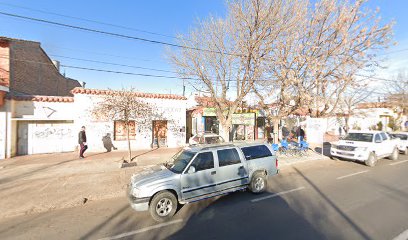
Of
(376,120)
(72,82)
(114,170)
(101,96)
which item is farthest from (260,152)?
(376,120)

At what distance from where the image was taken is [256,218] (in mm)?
4750

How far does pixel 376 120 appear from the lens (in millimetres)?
29750

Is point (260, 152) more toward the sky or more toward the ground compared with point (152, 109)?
more toward the ground

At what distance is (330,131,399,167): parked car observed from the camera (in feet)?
33.4

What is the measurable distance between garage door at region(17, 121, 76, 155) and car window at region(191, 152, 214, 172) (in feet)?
38.3

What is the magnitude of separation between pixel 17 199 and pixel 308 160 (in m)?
12.8

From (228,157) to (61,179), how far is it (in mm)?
6814

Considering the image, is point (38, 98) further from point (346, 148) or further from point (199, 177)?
point (346, 148)

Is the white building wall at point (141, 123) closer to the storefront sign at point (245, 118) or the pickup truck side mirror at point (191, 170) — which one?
the storefront sign at point (245, 118)

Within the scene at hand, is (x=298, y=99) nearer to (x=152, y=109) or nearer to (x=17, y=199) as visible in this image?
(x=152, y=109)

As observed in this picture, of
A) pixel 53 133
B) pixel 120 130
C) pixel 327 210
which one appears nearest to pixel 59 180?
pixel 120 130

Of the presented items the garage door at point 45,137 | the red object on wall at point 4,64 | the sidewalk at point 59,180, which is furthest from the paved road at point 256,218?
the red object on wall at point 4,64

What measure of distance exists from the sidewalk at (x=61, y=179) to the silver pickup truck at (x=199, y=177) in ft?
8.14

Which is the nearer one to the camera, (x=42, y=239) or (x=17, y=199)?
(x=42, y=239)
